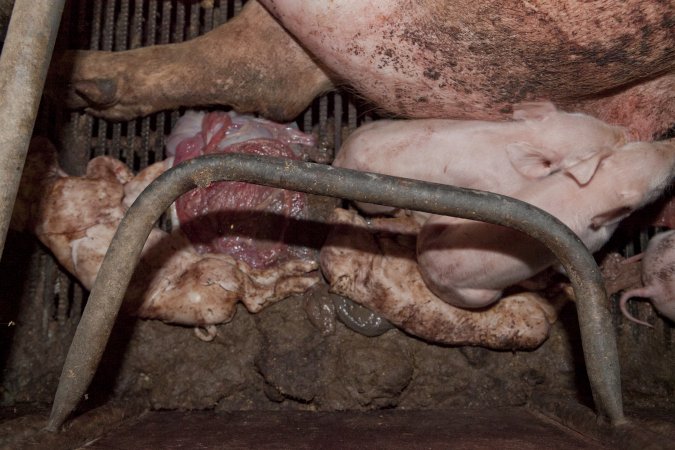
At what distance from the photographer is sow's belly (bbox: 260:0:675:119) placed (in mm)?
1805

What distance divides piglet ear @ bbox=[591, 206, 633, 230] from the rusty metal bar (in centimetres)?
169

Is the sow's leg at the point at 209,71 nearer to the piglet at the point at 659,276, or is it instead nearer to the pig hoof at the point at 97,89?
the pig hoof at the point at 97,89

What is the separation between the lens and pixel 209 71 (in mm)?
2506

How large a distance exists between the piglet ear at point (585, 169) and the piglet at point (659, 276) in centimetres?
73

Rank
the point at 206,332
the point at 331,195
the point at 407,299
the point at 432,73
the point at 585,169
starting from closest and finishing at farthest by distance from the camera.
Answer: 1. the point at 331,195
2. the point at 585,169
3. the point at 432,73
4. the point at 407,299
5. the point at 206,332

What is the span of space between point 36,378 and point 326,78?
67.2 inches

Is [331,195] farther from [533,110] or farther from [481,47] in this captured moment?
[533,110]

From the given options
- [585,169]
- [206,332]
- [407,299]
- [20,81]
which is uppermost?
[20,81]

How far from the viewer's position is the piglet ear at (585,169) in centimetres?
187

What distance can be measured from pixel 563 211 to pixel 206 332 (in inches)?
56.6

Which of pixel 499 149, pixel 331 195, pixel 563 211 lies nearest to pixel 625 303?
pixel 563 211

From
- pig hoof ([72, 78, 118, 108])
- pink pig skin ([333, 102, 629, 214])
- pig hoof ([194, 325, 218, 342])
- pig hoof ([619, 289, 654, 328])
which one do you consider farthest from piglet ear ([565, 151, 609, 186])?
pig hoof ([72, 78, 118, 108])

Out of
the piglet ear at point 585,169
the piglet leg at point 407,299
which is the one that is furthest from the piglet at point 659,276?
the piglet ear at point 585,169

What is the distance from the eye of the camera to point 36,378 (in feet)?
8.13
